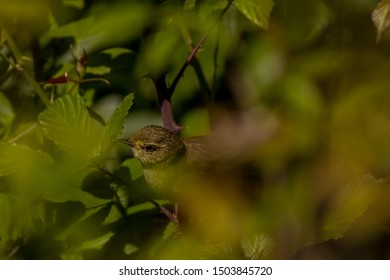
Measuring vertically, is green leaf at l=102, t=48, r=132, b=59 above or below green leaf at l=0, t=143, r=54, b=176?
above

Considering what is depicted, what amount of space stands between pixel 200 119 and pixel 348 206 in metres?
0.37

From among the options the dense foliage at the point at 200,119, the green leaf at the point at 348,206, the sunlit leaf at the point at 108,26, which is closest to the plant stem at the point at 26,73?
the dense foliage at the point at 200,119

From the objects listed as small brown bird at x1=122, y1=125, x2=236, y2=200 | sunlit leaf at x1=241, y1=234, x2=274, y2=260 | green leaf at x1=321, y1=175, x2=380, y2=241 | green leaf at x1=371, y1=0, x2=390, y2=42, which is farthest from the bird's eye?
green leaf at x1=371, y1=0, x2=390, y2=42

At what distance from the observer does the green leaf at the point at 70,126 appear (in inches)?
Answer: 44.2

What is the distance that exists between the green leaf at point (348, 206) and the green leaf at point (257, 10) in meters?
0.32

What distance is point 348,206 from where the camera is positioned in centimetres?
111

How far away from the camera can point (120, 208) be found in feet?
4.18

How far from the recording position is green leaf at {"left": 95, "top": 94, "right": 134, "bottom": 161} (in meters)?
1.08

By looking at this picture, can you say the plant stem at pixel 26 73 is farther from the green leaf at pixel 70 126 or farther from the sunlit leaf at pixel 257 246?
the sunlit leaf at pixel 257 246

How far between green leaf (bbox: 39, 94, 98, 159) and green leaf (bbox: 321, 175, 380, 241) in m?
0.42

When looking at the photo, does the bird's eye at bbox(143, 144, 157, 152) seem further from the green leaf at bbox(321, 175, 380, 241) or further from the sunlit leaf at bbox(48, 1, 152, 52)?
the green leaf at bbox(321, 175, 380, 241)

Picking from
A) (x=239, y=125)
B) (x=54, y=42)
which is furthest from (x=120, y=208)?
(x=54, y=42)

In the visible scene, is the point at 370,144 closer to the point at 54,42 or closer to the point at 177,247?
the point at 177,247

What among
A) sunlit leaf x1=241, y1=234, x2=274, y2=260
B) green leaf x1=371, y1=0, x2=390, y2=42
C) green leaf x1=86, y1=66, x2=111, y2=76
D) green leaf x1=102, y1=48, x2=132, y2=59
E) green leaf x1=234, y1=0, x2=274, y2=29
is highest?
green leaf x1=234, y1=0, x2=274, y2=29
